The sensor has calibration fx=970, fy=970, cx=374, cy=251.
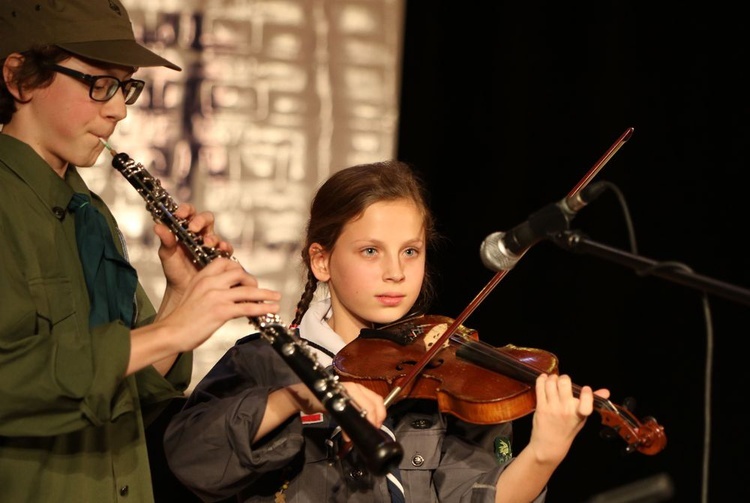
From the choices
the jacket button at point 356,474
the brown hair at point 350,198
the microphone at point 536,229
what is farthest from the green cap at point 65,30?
the jacket button at point 356,474

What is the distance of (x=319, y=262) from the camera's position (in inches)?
80.3

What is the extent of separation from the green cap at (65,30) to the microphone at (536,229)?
2.18ft

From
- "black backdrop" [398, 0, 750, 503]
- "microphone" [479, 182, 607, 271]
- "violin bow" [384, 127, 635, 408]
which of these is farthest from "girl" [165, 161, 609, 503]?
"black backdrop" [398, 0, 750, 503]

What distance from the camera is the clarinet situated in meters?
1.38

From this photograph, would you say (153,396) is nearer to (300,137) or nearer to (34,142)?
(34,142)

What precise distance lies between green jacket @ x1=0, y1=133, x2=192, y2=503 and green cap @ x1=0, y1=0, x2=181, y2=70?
0.17 m

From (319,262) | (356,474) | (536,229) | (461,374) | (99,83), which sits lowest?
(356,474)

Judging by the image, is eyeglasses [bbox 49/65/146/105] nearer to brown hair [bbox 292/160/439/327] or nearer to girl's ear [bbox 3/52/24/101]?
girl's ear [bbox 3/52/24/101]

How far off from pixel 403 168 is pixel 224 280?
75 centimetres

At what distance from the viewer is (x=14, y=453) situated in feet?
4.96

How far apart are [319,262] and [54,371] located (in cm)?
73

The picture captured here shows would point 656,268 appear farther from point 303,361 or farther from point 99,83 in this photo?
point 99,83

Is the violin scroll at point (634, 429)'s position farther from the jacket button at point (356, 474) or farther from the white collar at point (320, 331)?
the white collar at point (320, 331)

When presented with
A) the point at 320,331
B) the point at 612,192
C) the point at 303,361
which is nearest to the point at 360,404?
the point at 303,361
